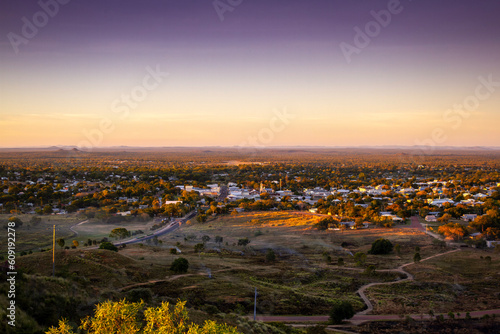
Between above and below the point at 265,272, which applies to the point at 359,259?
below

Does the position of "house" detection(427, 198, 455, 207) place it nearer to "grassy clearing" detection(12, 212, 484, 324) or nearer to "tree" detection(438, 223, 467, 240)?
"tree" detection(438, 223, 467, 240)

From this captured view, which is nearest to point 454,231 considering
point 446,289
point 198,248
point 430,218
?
point 430,218

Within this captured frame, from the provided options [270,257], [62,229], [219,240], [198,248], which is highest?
[62,229]

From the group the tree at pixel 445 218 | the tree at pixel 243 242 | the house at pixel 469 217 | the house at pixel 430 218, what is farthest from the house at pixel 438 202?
the tree at pixel 243 242

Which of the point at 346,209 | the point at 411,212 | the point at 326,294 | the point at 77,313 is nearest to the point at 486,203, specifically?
the point at 411,212

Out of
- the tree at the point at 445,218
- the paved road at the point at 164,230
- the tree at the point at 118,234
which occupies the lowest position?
the paved road at the point at 164,230

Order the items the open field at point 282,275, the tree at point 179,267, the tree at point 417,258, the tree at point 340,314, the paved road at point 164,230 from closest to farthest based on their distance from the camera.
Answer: the tree at point 340,314 → the open field at point 282,275 → the tree at point 179,267 → the tree at point 417,258 → the paved road at point 164,230

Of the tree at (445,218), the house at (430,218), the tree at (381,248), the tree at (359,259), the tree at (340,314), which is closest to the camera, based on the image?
the tree at (340,314)

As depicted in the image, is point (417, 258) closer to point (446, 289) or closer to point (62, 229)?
point (446, 289)

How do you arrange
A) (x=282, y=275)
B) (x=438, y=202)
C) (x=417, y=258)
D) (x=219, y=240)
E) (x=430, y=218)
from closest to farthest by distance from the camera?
(x=282, y=275) < (x=417, y=258) < (x=219, y=240) < (x=430, y=218) < (x=438, y=202)

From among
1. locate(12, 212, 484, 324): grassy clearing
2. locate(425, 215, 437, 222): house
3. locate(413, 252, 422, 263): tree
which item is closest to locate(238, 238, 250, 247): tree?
locate(12, 212, 484, 324): grassy clearing

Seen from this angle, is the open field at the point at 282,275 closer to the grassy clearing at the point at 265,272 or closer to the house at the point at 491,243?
the grassy clearing at the point at 265,272

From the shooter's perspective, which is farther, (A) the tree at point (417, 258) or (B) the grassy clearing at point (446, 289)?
(A) the tree at point (417, 258)
